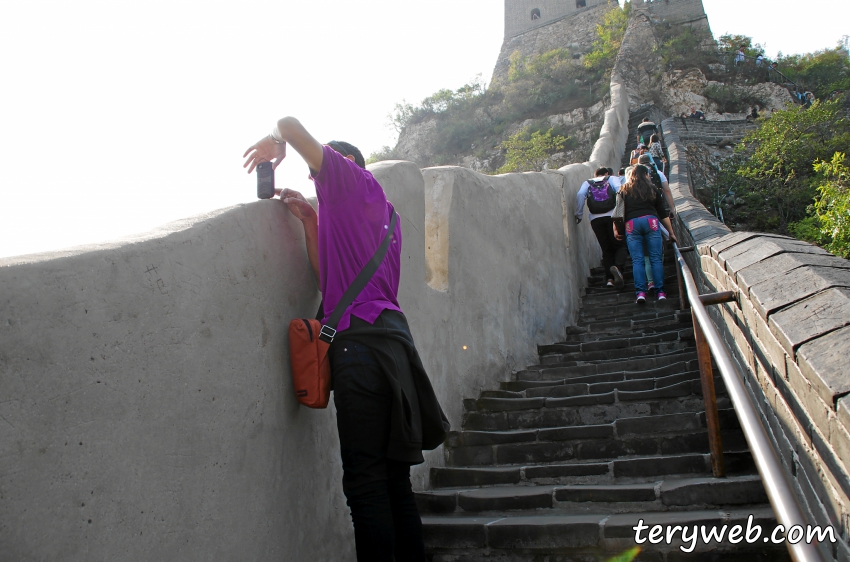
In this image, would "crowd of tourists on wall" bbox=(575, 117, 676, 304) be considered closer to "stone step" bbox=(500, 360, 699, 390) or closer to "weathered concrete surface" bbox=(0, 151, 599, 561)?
"stone step" bbox=(500, 360, 699, 390)

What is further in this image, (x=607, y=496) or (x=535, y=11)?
(x=535, y=11)

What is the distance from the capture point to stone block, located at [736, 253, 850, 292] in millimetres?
2445

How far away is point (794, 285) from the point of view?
228cm

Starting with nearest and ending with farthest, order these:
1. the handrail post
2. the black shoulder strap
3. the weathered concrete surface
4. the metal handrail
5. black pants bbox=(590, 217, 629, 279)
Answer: the metal handrail, the weathered concrete surface, the black shoulder strap, the handrail post, black pants bbox=(590, 217, 629, 279)

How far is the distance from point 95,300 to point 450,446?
259 cm

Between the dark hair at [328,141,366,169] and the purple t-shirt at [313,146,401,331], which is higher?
the dark hair at [328,141,366,169]

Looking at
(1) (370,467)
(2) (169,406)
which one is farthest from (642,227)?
(2) (169,406)

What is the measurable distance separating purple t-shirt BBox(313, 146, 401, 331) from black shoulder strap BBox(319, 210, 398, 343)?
0.05 ft

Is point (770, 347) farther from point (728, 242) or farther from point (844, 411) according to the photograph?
point (728, 242)

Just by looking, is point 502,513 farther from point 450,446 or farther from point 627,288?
point 627,288

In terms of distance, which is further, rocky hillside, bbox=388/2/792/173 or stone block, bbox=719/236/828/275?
rocky hillside, bbox=388/2/792/173

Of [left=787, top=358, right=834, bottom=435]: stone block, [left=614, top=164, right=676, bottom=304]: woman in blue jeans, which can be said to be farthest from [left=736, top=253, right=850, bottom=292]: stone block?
[left=614, top=164, right=676, bottom=304]: woman in blue jeans

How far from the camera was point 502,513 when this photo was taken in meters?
3.09

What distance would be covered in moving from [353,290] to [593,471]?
1.71 meters
